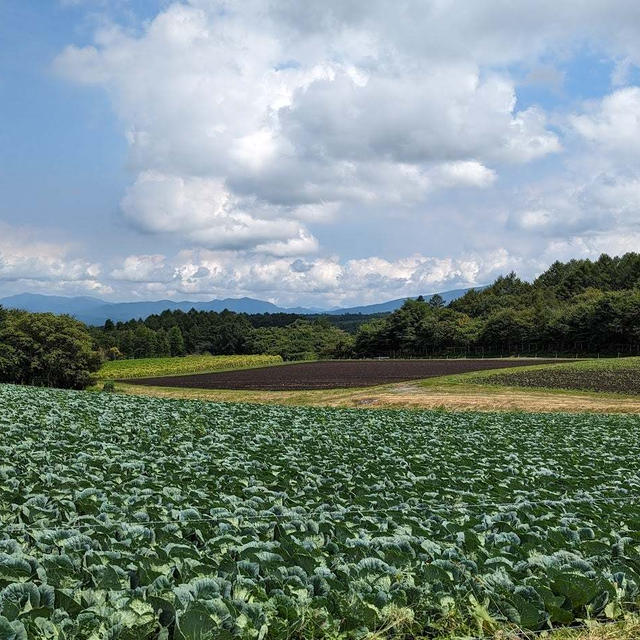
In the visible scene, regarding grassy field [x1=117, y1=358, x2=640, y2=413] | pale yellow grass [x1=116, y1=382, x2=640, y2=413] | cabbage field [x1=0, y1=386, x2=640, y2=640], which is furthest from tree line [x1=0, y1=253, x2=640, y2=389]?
cabbage field [x1=0, y1=386, x2=640, y2=640]

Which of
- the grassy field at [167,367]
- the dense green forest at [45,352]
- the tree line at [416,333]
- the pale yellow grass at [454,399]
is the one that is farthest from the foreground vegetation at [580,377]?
the grassy field at [167,367]

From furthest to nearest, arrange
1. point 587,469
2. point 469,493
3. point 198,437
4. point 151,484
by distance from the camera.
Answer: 1. point 198,437
2. point 587,469
3. point 469,493
4. point 151,484

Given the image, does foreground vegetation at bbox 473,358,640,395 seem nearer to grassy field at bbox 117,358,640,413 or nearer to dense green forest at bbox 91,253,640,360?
grassy field at bbox 117,358,640,413

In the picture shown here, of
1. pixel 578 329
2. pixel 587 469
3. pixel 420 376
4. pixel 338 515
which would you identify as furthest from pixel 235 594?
pixel 578 329

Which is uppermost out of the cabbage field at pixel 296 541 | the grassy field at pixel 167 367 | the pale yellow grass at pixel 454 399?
the cabbage field at pixel 296 541

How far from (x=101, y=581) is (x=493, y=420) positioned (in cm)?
2320

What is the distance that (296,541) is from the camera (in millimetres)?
6820

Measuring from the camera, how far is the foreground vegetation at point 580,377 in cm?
5069

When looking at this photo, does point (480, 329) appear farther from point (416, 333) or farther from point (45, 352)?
point (45, 352)

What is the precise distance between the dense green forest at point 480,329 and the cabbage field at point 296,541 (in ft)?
281

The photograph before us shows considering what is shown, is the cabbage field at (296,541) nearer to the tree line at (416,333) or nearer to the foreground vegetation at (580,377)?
the foreground vegetation at (580,377)

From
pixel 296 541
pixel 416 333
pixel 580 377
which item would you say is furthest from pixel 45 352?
pixel 416 333

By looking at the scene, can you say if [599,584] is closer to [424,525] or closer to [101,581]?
[424,525]

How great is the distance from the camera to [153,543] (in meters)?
6.54
